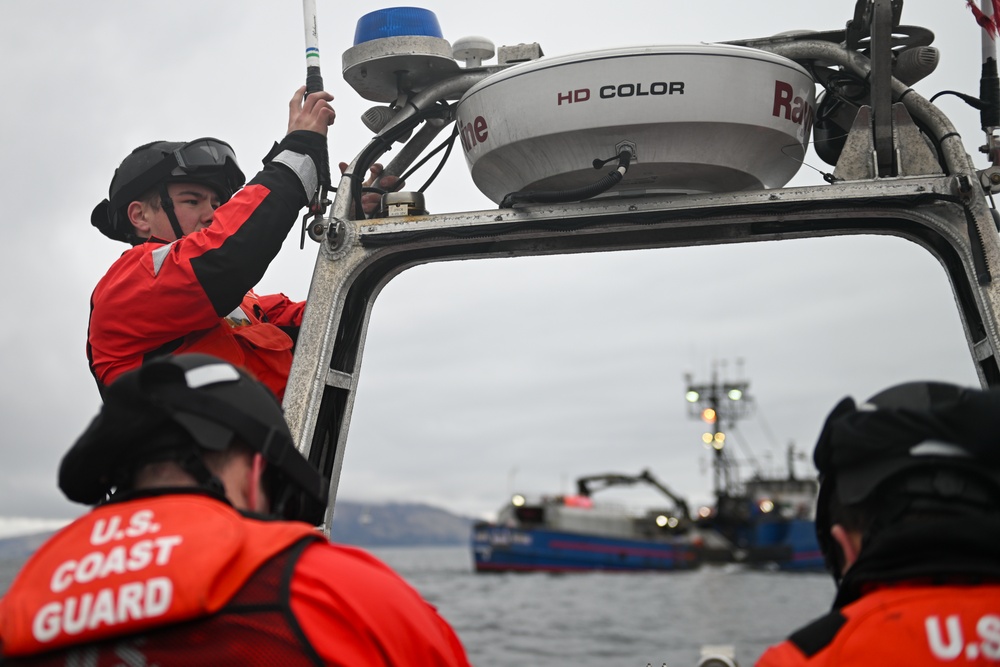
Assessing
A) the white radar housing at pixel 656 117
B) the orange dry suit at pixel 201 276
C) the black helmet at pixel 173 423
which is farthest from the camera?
the orange dry suit at pixel 201 276

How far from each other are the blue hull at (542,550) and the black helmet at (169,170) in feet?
180

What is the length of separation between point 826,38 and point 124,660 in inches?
99.0

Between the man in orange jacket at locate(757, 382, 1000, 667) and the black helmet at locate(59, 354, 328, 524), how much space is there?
2.74ft

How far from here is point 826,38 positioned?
306 centimetres

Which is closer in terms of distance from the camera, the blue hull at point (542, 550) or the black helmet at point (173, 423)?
the black helmet at point (173, 423)

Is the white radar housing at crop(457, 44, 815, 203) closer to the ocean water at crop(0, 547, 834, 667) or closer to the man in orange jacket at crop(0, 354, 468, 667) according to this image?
the man in orange jacket at crop(0, 354, 468, 667)

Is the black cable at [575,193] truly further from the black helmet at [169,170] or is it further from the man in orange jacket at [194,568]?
the man in orange jacket at [194,568]

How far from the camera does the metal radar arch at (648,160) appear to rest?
278cm

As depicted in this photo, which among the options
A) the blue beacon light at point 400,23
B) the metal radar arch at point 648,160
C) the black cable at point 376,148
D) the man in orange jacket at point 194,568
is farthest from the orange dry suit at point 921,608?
the blue beacon light at point 400,23

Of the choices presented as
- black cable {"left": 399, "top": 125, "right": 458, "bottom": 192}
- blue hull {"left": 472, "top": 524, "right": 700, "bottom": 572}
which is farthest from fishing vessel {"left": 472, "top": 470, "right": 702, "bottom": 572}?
black cable {"left": 399, "top": 125, "right": 458, "bottom": 192}

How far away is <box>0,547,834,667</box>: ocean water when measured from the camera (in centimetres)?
2706

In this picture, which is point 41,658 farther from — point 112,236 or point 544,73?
point 112,236

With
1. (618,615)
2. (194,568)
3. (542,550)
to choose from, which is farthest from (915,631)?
(542,550)

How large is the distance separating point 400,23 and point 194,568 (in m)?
2.19
